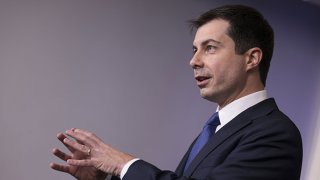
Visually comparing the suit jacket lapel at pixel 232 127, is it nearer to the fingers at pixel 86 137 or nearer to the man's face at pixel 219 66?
the man's face at pixel 219 66

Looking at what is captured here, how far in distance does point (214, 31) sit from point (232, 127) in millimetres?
329

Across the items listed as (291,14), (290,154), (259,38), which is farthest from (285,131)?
(291,14)

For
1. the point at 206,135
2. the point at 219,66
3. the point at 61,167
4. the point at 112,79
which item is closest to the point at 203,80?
the point at 219,66

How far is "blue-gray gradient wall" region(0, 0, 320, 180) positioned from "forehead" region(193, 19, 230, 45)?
101cm

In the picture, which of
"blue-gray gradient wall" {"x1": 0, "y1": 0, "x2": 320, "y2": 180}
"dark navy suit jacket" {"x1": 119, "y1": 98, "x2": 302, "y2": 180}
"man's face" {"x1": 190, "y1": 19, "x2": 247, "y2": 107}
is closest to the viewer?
"dark navy suit jacket" {"x1": 119, "y1": 98, "x2": 302, "y2": 180}

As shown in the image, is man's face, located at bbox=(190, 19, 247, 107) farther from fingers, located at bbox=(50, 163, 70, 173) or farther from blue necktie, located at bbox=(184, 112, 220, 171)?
fingers, located at bbox=(50, 163, 70, 173)

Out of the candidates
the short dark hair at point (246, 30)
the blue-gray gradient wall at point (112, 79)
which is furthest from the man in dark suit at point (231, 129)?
the blue-gray gradient wall at point (112, 79)

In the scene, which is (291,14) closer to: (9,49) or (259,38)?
(259,38)

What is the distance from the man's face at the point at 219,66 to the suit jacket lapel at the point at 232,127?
10cm

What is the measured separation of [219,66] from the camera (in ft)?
4.05

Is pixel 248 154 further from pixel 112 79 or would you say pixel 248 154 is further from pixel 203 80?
pixel 112 79

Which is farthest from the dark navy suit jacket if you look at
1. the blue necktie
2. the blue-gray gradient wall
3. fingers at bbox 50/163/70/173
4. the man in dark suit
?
the blue-gray gradient wall

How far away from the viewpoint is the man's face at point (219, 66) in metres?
1.24

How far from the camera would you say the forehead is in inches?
49.5
